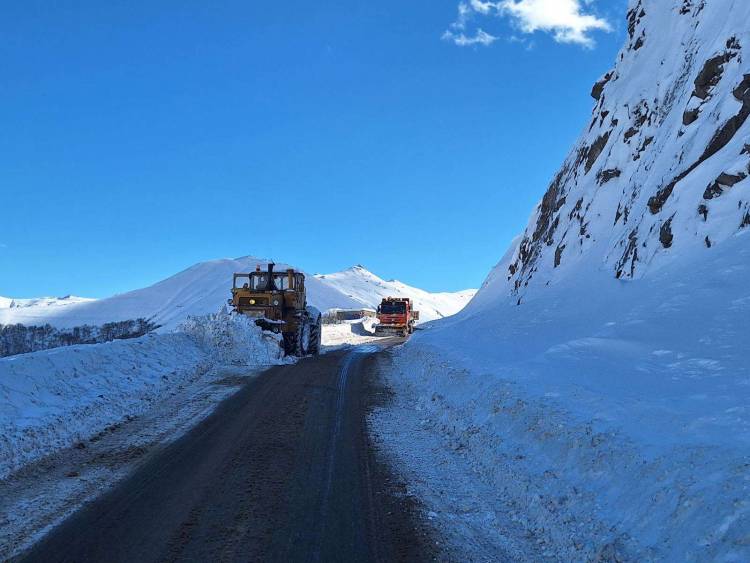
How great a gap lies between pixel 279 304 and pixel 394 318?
21.1 m

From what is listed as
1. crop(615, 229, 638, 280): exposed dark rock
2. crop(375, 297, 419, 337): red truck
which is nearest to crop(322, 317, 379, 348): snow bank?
crop(375, 297, 419, 337): red truck

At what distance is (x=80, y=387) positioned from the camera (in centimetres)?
958

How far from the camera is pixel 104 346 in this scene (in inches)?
471

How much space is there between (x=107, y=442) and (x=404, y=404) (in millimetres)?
5781

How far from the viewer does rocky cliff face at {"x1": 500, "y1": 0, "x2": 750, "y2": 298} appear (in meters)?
13.4

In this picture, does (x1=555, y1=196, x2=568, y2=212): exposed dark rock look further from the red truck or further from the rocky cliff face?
→ the red truck

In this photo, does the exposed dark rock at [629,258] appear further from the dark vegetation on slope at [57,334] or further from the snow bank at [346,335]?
the dark vegetation on slope at [57,334]

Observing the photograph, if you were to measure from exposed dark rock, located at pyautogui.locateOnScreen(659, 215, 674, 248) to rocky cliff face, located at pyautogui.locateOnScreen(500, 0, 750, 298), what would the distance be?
4 centimetres

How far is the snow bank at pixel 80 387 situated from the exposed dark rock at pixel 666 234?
1370 cm

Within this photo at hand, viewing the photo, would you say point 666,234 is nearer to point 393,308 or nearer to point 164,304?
point 393,308

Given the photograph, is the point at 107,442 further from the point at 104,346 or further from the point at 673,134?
the point at 673,134

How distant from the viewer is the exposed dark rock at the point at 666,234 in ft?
45.7

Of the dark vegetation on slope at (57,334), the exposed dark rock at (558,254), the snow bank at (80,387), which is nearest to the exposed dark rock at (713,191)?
the exposed dark rock at (558,254)

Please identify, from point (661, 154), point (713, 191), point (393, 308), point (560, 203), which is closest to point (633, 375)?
point (713, 191)
